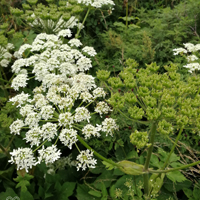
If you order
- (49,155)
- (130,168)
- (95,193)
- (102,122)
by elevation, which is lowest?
(95,193)

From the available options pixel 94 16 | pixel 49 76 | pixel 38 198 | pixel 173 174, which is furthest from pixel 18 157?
pixel 94 16

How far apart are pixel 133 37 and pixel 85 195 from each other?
3615 mm

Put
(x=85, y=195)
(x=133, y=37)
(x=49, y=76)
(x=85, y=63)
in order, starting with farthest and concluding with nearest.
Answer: (x=133, y=37)
(x=85, y=63)
(x=49, y=76)
(x=85, y=195)

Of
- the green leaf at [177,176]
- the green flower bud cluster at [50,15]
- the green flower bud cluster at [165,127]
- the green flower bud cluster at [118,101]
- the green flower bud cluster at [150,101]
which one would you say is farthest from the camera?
the green flower bud cluster at [50,15]

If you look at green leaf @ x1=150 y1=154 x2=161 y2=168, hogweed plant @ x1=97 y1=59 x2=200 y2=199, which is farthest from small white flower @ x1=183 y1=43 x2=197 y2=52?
green leaf @ x1=150 y1=154 x2=161 y2=168

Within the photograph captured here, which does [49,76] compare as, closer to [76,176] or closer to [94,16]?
[76,176]

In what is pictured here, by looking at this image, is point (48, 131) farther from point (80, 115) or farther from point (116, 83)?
point (116, 83)

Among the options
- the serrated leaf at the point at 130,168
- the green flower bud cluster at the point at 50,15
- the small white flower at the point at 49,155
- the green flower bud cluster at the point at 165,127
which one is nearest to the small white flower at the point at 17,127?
the small white flower at the point at 49,155

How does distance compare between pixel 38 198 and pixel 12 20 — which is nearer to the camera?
pixel 38 198

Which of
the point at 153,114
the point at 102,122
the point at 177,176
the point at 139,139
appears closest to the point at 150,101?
the point at 153,114

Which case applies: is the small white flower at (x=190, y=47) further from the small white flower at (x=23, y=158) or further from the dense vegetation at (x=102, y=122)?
the small white flower at (x=23, y=158)

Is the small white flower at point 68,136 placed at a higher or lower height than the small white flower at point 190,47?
lower

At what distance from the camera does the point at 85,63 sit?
10.3 ft

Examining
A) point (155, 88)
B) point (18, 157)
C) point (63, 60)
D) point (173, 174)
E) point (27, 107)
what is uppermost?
point (155, 88)
